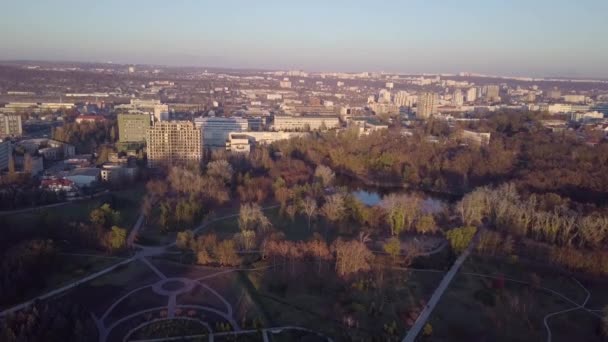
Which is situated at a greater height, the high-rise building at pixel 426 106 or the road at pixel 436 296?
the high-rise building at pixel 426 106

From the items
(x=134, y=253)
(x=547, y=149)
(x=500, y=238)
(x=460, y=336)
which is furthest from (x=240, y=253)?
(x=547, y=149)

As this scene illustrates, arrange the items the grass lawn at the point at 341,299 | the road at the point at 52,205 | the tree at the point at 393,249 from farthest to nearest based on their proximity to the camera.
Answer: the road at the point at 52,205
the tree at the point at 393,249
the grass lawn at the point at 341,299

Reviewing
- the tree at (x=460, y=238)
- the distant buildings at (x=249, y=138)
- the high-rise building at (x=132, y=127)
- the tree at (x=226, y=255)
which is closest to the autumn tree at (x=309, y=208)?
the tree at (x=226, y=255)

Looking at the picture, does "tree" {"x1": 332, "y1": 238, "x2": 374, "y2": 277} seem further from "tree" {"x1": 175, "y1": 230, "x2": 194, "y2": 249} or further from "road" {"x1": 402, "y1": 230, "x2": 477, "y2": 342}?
"tree" {"x1": 175, "y1": 230, "x2": 194, "y2": 249}

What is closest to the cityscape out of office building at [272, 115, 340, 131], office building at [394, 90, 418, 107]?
office building at [272, 115, 340, 131]

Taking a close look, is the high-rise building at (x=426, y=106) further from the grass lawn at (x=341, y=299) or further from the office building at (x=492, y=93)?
the grass lawn at (x=341, y=299)

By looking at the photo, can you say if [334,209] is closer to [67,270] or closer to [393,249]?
[393,249]
